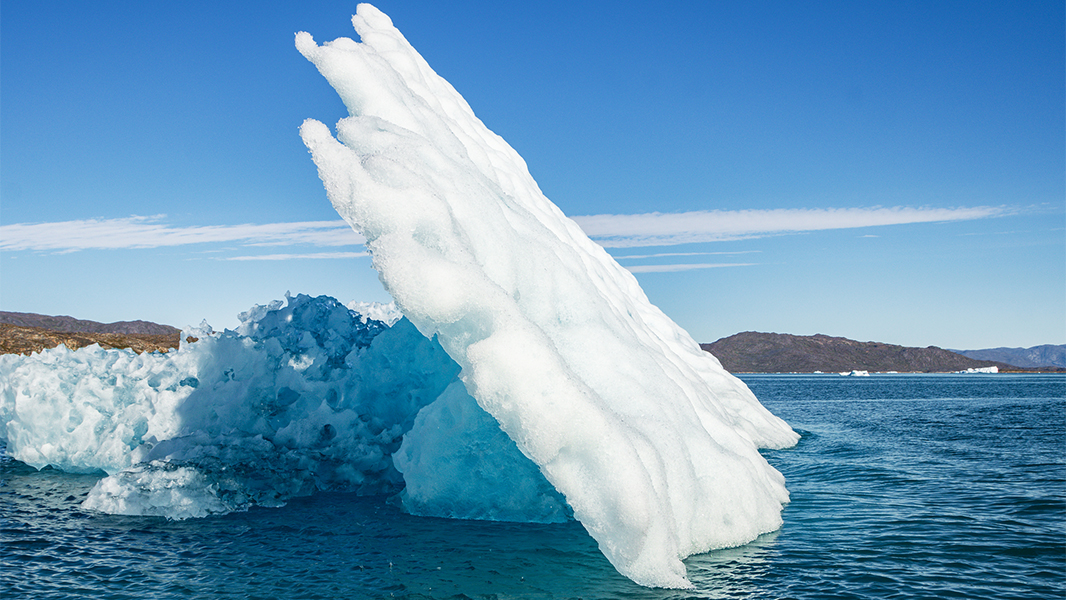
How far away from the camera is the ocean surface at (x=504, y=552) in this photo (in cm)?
693

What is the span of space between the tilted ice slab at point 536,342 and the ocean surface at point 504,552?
2.58 feet

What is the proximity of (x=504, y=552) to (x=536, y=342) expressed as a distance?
10.8 ft

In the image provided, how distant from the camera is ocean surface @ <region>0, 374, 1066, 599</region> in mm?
6926

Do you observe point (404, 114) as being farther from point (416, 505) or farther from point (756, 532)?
point (756, 532)

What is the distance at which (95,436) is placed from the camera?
592 inches

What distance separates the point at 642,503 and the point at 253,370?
1018 cm

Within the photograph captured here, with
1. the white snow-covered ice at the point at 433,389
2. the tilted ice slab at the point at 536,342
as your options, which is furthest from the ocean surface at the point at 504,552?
the tilted ice slab at the point at 536,342

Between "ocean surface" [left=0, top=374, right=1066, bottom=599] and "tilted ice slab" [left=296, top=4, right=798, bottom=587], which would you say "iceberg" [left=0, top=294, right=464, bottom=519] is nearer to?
"ocean surface" [left=0, top=374, right=1066, bottom=599]

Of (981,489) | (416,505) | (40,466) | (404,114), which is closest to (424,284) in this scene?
(404,114)

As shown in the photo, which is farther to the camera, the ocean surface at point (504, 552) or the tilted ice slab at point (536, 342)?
the ocean surface at point (504, 552)

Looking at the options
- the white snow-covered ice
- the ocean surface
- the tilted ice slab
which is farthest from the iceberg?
the tilted ice slab

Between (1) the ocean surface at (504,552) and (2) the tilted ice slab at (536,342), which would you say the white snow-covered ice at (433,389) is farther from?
(1) the ocean surface at (504,552)

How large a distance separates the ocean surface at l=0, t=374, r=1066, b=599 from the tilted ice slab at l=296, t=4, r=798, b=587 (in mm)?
785

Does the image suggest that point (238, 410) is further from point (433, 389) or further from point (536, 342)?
point (536, 342)
